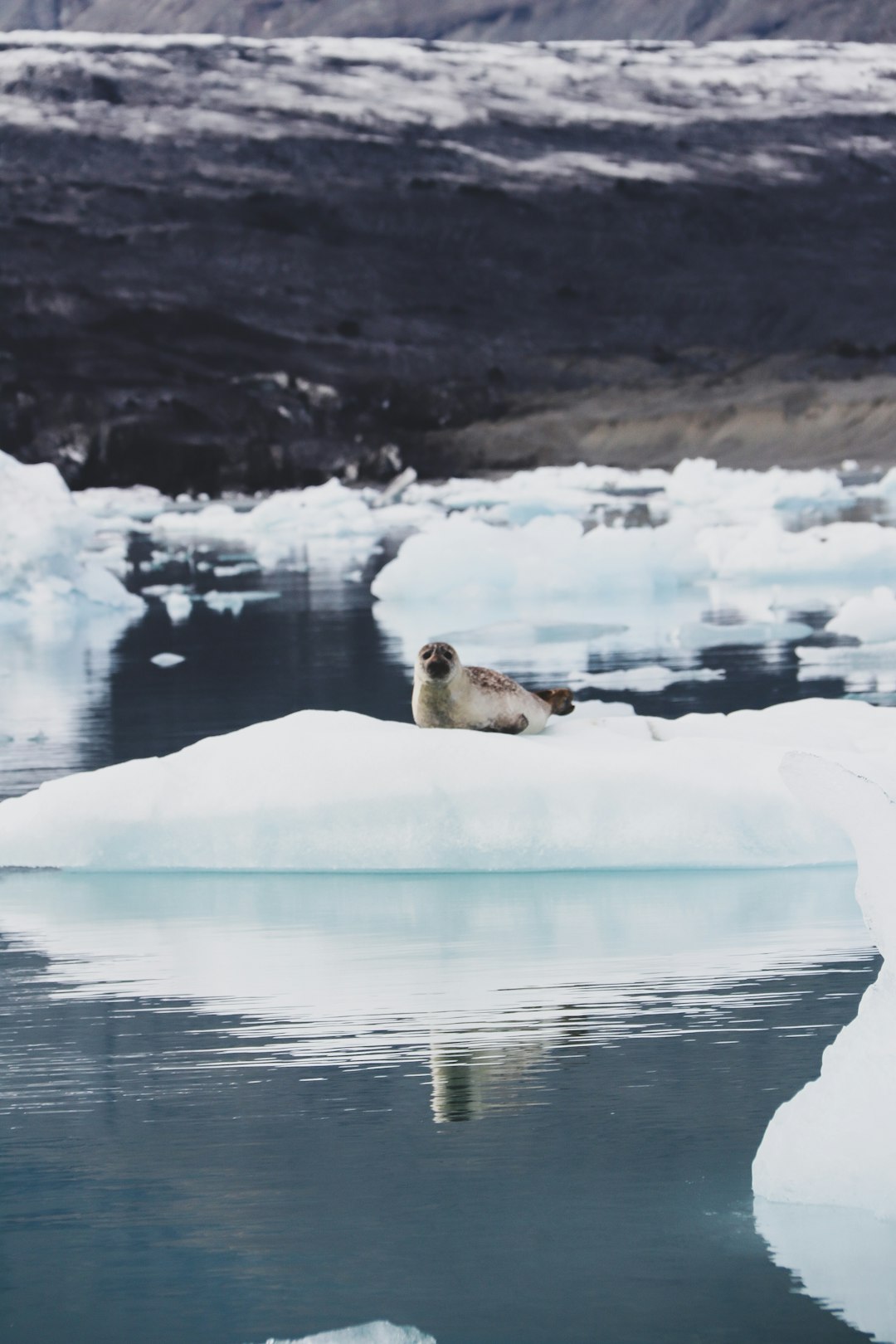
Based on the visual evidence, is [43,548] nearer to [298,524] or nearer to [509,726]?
[509,726]

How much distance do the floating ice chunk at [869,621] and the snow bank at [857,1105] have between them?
317 inches

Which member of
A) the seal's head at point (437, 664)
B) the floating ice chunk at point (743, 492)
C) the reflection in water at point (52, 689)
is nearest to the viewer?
the seal's head at point (437, 664)

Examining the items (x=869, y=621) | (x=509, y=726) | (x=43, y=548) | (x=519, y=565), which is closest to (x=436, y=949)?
(x=509, y=726)

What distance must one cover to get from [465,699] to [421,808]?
0.68 m

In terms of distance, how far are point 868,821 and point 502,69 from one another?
164 ft

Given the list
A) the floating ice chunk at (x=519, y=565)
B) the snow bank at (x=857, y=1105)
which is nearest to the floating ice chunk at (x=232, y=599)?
the floating ice chunk at (x=519, y=565)

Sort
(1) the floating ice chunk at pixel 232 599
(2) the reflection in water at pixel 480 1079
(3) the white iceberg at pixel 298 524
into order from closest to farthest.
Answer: (2) the reflection in water at pixel 480 1079 → (1) the floating ice chunk at pixel 232 599 → (3) the white iceberg at pixel 298 524

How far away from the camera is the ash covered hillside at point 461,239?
154 ft

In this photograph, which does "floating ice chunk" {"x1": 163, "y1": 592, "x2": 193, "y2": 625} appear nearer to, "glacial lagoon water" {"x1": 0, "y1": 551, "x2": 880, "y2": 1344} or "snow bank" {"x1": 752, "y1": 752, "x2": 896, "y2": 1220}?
"glacial lagoon water" {"x1": 0, "y1": 551, "x2": 880, "y2": 1344}

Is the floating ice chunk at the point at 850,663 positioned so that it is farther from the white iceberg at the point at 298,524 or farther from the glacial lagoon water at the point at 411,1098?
the white iceberg at the point at 298,524

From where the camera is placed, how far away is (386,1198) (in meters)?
2.90

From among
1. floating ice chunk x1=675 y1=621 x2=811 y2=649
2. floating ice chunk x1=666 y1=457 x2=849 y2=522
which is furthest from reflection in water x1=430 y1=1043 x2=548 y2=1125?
floating ice chunk x1=666 y1=457 x2=849 y2=522

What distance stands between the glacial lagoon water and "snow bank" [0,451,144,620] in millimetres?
9181

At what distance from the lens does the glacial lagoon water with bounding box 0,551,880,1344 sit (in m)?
2.60
